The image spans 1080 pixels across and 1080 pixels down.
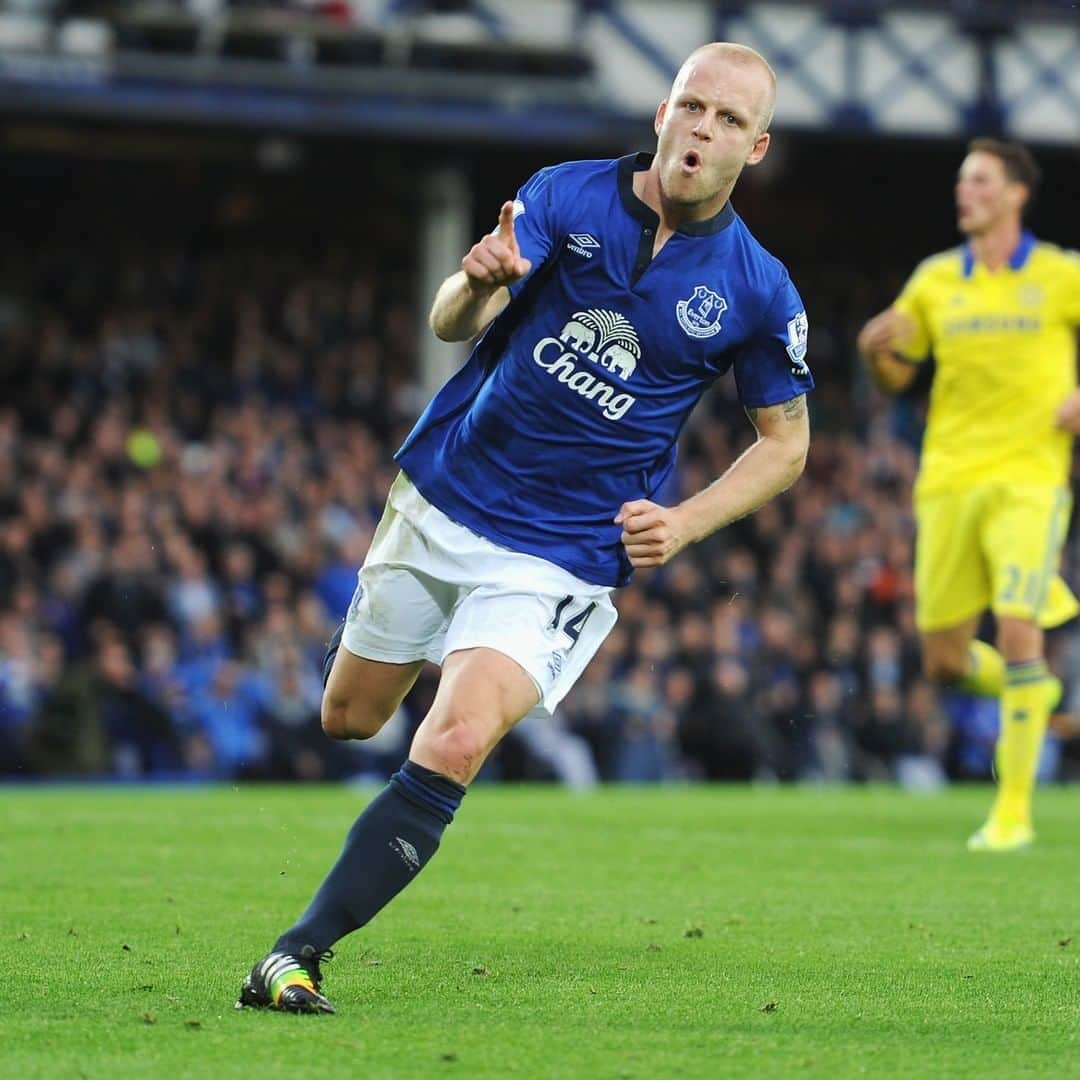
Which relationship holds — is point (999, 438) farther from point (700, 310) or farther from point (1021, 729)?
point (700, 310)

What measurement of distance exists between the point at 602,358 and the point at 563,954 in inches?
66.3

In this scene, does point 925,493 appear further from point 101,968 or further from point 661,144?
point 101,968

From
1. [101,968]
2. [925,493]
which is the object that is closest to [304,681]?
[925,493]

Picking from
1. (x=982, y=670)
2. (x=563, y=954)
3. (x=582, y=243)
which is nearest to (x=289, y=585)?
(x=982, y=670)

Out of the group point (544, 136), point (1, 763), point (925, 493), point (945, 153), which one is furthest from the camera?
point (945, 153)

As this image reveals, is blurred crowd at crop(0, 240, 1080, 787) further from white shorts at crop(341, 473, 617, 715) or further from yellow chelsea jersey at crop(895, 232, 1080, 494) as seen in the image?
white shorts at crop(341, 473, 617, 715)

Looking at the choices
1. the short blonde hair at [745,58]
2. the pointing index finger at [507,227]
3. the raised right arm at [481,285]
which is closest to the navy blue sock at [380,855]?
the raised right arm at [481,285]

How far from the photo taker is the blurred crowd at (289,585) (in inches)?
678

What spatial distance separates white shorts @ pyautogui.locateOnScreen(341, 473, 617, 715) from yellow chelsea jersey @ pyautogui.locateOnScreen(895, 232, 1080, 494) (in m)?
4.75

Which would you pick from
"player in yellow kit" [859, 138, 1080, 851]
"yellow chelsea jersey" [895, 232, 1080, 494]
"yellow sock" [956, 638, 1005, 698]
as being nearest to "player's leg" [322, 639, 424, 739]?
"player in yellow kit" [859, 138, 1080, 851]

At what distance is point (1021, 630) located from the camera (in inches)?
399

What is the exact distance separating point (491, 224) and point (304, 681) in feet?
45.6

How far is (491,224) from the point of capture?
3025cm

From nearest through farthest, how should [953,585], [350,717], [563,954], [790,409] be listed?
[790,409] → [563,954] → [350,717] → [953,585]
